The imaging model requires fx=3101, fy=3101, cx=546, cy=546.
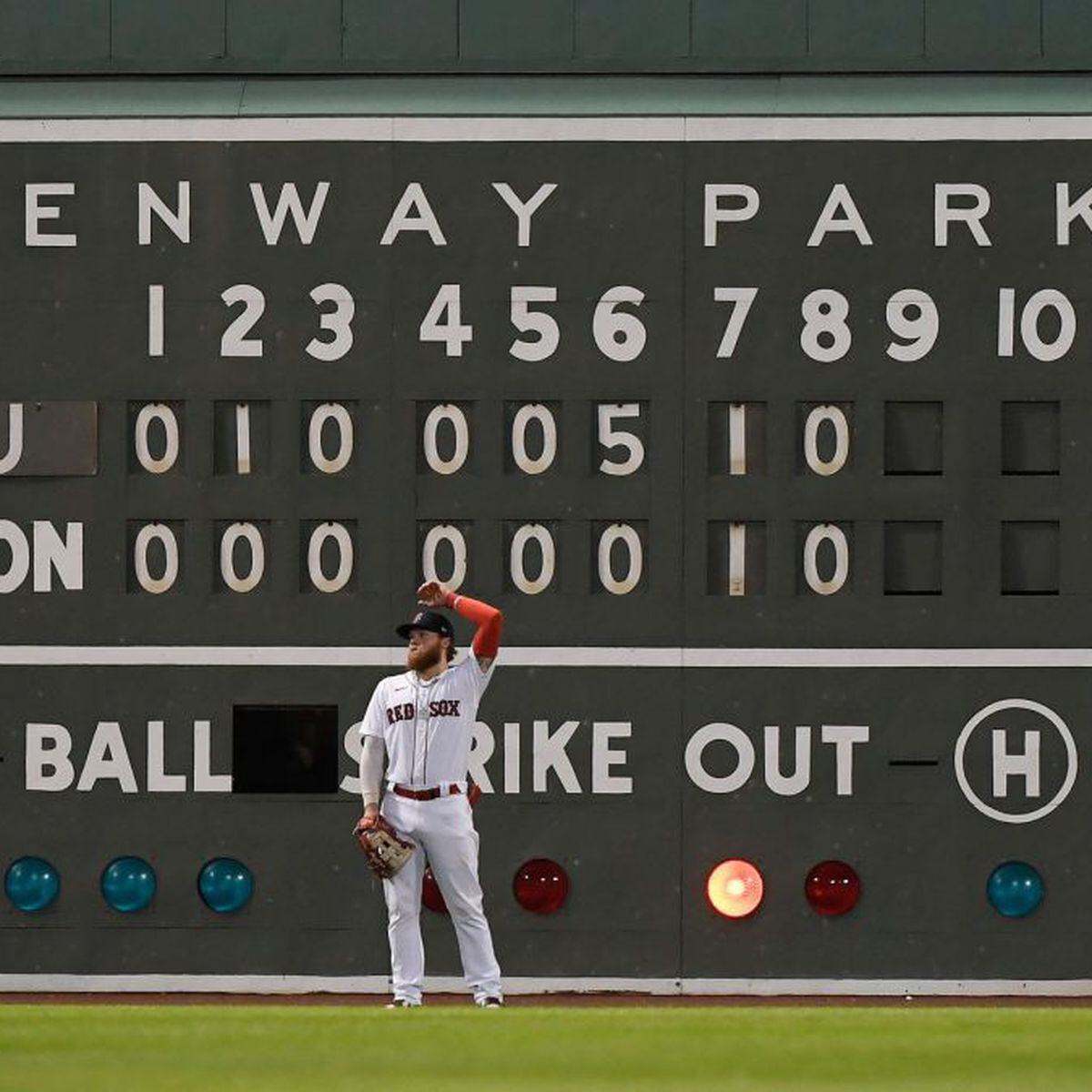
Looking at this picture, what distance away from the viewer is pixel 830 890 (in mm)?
12047

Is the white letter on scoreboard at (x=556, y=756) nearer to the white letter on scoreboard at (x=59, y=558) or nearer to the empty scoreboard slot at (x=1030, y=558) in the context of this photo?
the empty scoreboard slot at (x=1030, y=558)

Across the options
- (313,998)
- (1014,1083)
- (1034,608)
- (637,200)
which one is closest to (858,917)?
(1034,608)

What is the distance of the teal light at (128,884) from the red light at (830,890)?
257cm

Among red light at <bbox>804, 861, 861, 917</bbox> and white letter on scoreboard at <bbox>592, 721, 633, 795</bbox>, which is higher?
white letter on scoreboard at <bbox>592, 721, 633, 795</bbox>

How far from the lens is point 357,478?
12148mm

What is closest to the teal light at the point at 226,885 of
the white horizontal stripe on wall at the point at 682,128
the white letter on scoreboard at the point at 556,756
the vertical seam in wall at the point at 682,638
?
the white letter on scoreboard at the point at 556,756

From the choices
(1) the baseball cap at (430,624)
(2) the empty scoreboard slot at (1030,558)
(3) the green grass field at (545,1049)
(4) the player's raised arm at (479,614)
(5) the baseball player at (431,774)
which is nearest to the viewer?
(3) the green grass field at (545,1049)

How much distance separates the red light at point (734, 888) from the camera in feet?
39.5

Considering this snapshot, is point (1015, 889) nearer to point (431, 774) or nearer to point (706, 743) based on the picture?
point (706, 743)

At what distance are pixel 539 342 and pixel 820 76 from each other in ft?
5.12

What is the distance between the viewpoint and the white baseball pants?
1158 cm

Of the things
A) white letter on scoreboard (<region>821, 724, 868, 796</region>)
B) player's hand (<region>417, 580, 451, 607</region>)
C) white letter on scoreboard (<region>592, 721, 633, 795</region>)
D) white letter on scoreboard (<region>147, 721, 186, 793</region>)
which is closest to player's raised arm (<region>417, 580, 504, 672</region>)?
player's hand (<region>417, 580, 451, 607</region>)

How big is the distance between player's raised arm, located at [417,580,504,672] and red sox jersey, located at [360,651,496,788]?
0.09 metres

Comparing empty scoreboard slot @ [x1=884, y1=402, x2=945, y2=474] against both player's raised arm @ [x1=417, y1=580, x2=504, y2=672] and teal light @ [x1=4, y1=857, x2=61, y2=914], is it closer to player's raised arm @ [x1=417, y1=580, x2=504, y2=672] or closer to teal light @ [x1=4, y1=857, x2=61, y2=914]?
player's raised arm @ [x1=417, y1=580, x2=504, y2=672]
